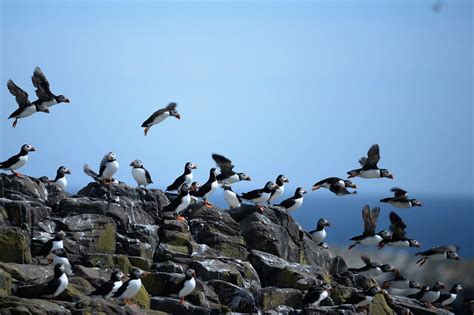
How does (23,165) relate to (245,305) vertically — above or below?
above

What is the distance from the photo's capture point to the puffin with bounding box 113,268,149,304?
21016mm

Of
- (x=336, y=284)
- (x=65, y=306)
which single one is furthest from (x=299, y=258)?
(x=65, y=306)

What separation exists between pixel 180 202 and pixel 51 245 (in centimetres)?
376

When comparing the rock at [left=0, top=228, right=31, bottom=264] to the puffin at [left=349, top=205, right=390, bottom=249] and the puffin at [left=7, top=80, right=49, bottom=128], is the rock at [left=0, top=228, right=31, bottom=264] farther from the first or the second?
the puffin at [left=349, top=205, right=390, bottom=249]

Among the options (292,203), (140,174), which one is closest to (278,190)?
(292,203)

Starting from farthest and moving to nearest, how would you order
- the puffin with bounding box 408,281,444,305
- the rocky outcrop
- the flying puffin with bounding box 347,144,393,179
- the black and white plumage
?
the flying puffin with bounding box 347,144,393,179 → the puffin with bounding box 408,281,444,305 → the black and white plumage → the rocky outcrop

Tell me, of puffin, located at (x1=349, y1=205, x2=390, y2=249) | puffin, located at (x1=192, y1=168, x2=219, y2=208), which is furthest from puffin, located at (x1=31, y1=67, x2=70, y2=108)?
puffin, located at (x1=349, y1=205, x2=390, y2=249)

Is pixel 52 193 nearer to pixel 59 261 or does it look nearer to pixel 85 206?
pixel 85 206

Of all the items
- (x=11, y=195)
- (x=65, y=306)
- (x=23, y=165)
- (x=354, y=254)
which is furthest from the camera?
(x=354, y=254)

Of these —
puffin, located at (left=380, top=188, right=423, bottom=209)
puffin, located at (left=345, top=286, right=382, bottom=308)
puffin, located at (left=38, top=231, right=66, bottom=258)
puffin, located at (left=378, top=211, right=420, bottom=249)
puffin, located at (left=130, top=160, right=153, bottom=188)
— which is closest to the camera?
puffin, located at (left=38, top=231, right=66, bottom=258)

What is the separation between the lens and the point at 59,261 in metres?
21.8

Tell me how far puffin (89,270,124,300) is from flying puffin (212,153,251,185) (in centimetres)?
867

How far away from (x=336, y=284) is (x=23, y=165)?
7.65m

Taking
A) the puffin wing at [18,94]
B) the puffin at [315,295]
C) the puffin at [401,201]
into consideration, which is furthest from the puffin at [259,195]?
the puffin wing at [18,94]
